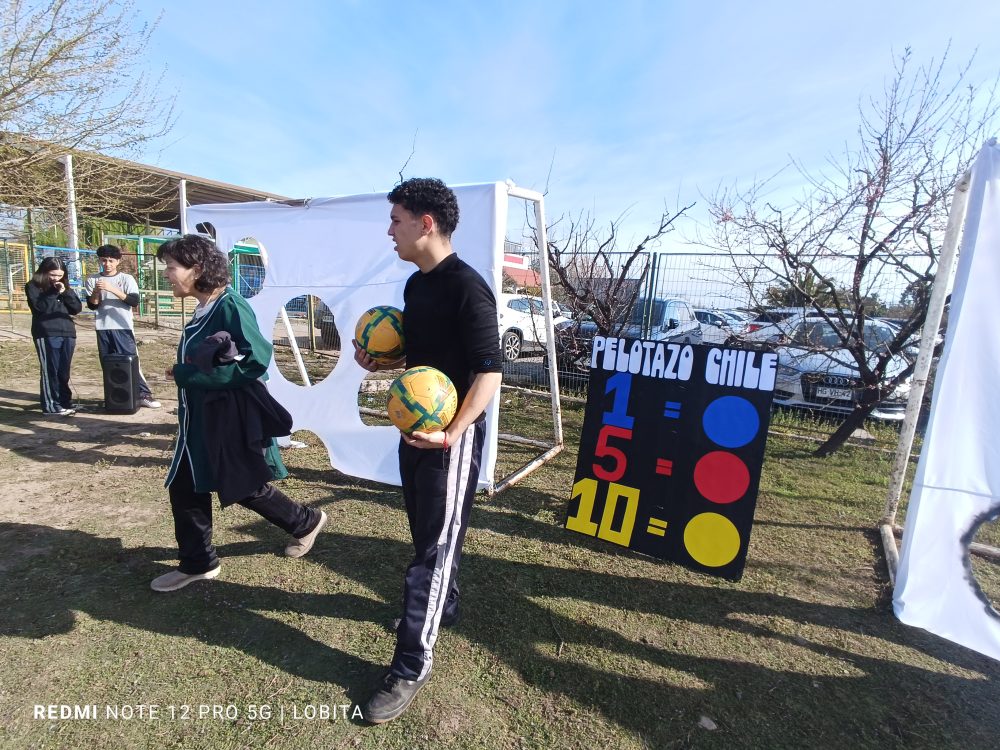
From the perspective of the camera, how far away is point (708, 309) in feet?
24.1

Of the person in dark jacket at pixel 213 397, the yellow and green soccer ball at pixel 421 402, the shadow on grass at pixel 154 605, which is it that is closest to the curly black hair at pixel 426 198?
the yellow and green soccer ball at pixel 421 402

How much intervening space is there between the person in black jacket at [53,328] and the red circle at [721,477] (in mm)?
6984

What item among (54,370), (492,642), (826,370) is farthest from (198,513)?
(826,370)

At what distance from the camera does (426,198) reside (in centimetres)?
208

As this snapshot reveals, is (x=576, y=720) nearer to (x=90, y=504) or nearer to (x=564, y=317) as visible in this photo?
(x=90, y=504)

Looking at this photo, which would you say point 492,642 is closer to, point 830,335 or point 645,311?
point 830,335

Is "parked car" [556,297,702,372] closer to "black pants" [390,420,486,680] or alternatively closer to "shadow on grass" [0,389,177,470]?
"shadow on grass" [0,389,177,470]

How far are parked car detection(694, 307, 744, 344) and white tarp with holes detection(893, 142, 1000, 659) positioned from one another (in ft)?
14.8

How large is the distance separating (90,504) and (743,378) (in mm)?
4694

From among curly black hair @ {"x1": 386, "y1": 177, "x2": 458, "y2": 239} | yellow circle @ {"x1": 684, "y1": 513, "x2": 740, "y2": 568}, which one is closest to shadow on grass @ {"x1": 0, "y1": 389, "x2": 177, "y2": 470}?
curly black hair @ {"x1": 386, "y1": 177, "x2": 458, "y2": 239}

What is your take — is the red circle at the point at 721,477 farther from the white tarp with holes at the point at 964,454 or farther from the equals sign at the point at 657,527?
the white tarp with holes at the point at 964,454

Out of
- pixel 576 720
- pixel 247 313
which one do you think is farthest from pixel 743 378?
pixel 247 313

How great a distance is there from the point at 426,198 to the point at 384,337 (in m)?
0.65

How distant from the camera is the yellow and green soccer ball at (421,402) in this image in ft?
6.25
